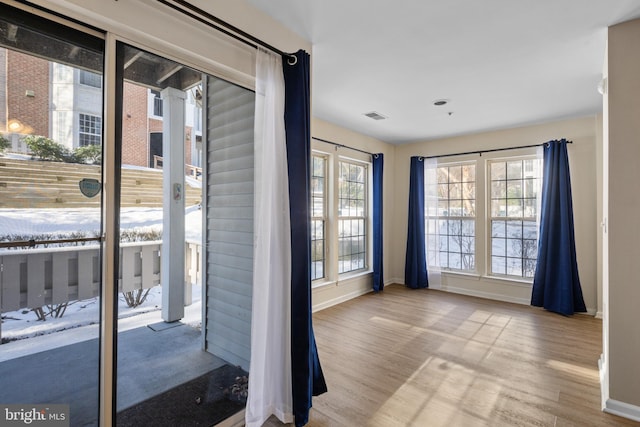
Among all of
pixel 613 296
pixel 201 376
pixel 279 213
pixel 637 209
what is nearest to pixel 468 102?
pixel 637 209

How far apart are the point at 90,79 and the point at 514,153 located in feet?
16.5

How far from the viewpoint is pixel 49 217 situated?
1.32 metres

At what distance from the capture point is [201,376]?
195cm

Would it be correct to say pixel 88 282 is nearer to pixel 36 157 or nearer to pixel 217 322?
pixel 36 157

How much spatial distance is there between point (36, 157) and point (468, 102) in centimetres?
377

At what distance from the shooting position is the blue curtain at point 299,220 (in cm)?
193

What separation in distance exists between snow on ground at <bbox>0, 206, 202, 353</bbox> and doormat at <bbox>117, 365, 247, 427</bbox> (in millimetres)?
452

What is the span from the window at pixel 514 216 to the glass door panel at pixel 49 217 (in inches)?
199

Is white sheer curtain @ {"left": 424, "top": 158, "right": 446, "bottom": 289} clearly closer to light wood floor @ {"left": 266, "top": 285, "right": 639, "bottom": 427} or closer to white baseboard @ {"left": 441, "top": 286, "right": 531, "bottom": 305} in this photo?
white baseboard @ {"left": 441, "top": 286, "right": 531, "bottom": 305}

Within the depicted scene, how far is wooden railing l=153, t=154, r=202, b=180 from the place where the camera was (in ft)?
5.52

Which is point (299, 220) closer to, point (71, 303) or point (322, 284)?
point (71, 303)

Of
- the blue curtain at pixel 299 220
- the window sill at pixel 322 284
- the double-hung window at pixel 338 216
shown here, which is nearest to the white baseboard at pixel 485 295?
the double-hung window at pixel 338 216

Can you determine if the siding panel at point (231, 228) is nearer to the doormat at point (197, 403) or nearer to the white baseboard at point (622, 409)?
the doormat at point (197, 403)

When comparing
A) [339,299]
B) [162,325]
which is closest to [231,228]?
[162,325]
